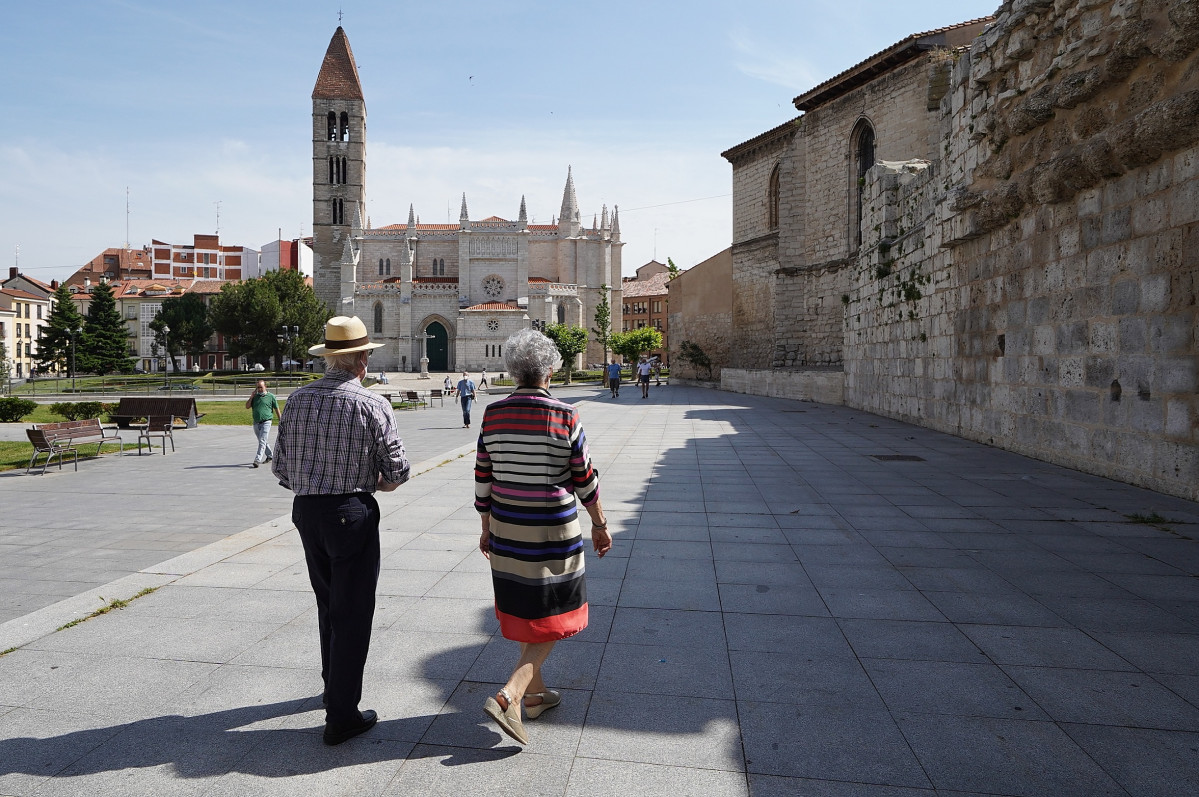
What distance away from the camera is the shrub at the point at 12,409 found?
63.4 feet

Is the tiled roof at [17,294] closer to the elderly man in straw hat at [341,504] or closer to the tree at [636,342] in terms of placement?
the tree at [636,342]

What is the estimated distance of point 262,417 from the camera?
11992 millimetres

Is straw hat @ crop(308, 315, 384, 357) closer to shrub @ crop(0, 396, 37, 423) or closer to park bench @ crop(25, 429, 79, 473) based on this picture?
park bench @ crop(25, 429, 79, 473)

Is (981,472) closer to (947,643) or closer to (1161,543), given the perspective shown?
(1161,543)

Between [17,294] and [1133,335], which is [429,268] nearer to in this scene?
[17,294]

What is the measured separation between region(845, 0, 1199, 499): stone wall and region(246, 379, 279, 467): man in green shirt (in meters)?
11.0

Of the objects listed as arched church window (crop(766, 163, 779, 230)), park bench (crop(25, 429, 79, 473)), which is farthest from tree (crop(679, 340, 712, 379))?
park bench (crop(25, 429, 79, 473))

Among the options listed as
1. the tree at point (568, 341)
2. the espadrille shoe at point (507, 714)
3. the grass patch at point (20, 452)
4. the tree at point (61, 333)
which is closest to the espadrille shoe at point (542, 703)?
the espadrille shoe at point (507, 714)

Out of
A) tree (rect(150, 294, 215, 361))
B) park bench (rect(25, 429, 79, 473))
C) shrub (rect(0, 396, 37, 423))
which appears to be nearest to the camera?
park bench (rect(25, 429, 79, 473))

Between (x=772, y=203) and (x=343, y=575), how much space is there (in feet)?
109

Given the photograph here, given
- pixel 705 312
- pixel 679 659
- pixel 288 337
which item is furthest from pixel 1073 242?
pixel 288 337

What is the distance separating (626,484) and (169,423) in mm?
9870

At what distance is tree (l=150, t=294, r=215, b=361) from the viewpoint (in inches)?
2707

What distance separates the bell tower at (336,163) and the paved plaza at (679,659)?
6996 cm
